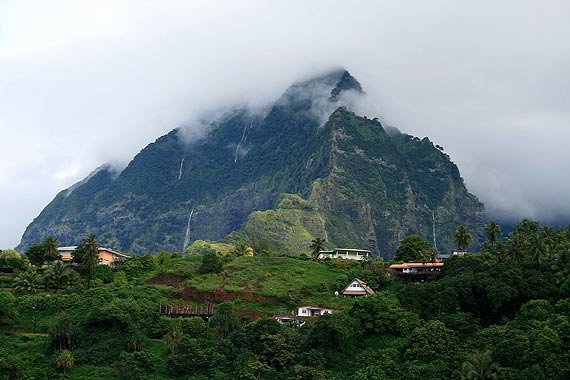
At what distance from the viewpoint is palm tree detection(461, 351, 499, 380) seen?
6944 cm

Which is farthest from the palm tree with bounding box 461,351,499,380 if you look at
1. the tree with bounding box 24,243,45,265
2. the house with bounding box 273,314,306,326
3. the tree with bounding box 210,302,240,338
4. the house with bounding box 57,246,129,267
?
the tree with bounding box 24,243,45,265

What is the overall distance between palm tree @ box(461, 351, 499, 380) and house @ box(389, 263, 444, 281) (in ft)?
160

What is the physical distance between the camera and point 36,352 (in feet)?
290

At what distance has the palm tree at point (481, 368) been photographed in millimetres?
69438

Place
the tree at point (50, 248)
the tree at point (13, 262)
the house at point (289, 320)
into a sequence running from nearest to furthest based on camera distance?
the house at point (289, 320) < the tree at point (13, 262) < the tree at point (50, 248)

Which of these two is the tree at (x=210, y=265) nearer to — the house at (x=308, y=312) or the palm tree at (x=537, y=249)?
the house at (x=308, y=312)

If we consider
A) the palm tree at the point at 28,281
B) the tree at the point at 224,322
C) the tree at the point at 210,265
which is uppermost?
the tree at the point at 210,265

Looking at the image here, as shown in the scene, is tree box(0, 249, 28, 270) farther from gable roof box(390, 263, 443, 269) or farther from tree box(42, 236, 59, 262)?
gable roof box(390, 263, 443, 269)

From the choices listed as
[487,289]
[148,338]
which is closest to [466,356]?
[487,289]

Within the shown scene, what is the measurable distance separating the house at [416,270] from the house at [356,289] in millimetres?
12000

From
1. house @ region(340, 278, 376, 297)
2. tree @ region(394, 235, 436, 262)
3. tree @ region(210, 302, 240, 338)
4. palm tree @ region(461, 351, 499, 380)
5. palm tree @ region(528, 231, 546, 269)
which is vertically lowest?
palm tree @ region(461, 351, 499, 380)

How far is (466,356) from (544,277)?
2165 centimetres

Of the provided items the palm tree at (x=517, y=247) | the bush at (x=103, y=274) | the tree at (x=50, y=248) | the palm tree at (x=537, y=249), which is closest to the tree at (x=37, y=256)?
the tree at (x=50, y=248)

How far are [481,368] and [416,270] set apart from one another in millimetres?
62199
